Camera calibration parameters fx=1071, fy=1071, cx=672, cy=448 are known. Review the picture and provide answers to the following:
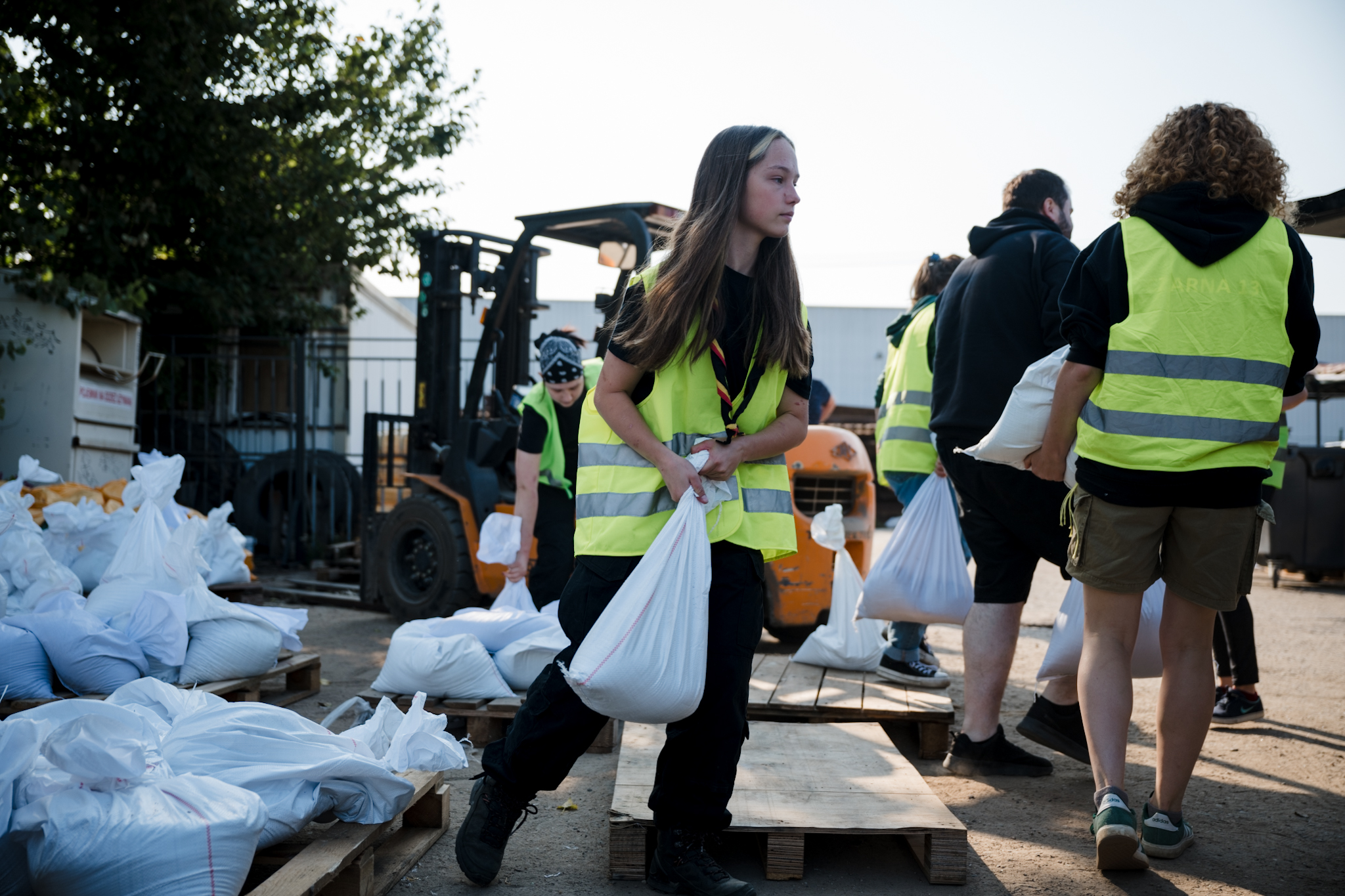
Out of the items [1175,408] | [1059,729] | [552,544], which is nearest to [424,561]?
[552,544]

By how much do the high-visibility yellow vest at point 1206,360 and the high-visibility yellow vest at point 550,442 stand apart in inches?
102

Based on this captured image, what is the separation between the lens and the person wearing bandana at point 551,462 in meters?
4.81

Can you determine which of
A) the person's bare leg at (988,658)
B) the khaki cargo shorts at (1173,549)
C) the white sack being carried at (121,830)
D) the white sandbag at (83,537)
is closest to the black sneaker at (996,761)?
the person's bare leg at (988,658)

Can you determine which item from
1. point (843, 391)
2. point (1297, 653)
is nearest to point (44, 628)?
point (1297, 653)

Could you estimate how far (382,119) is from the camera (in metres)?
14.0

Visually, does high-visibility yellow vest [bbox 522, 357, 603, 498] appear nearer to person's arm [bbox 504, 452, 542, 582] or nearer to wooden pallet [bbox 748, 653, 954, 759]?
person's arm [bbox 504, 452, 542, 582]

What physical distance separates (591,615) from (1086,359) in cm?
142

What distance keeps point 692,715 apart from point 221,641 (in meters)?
2.47

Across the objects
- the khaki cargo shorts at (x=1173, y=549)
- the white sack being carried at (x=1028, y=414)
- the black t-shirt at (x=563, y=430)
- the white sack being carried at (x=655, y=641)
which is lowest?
the white sack being carried at (x=655, y=641)

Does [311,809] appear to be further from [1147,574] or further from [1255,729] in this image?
[1255,729]

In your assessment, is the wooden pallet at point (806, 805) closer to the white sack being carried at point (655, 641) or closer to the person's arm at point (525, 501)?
the white sack being carried at point (655, 641)

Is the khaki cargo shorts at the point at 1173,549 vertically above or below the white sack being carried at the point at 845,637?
above

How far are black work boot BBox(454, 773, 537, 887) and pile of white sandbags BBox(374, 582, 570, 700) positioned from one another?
1.41 m

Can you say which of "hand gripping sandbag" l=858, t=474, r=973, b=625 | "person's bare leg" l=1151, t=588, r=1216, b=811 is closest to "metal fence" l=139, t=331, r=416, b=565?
"hand gripping sandbag" l=858, t=474, r=973, b=625
